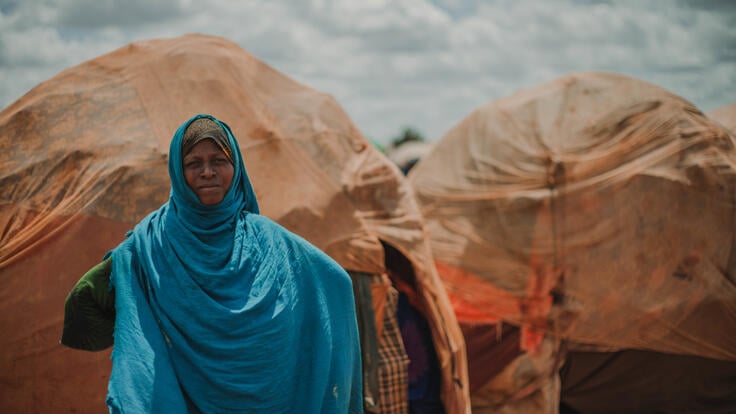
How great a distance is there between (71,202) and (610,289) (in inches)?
142

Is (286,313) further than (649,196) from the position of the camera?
No

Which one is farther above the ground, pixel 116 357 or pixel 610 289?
pixel 116 357

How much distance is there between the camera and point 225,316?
2051mm

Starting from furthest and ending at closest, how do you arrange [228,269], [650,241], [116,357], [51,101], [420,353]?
[650,241], [420,353], [51,101], [228,269], [116,357]

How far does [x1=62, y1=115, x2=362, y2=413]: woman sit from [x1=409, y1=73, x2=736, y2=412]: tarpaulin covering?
3.16 meters

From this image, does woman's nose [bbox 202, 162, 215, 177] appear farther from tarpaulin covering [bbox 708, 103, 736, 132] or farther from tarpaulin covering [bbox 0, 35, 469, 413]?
tarpaulin covering [bbox 708, 103, 736, 132]

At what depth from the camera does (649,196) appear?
16.5 ft

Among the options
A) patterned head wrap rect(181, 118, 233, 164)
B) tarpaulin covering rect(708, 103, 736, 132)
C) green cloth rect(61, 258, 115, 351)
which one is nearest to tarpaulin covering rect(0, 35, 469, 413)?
green cloth rect(61, 258, 115, 351)

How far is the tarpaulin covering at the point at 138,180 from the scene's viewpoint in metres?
3.07

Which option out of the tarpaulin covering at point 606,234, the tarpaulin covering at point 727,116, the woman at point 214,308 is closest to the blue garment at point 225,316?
the woman at point 214,308

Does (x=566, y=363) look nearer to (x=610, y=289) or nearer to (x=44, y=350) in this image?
(x=610, y=289)

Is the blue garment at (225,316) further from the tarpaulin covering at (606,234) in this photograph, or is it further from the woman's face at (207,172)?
the tarpaulin covering at (606,234)

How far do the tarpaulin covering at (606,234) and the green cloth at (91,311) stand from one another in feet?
11.4

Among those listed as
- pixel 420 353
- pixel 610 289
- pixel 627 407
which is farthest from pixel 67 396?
pixel 627 407
